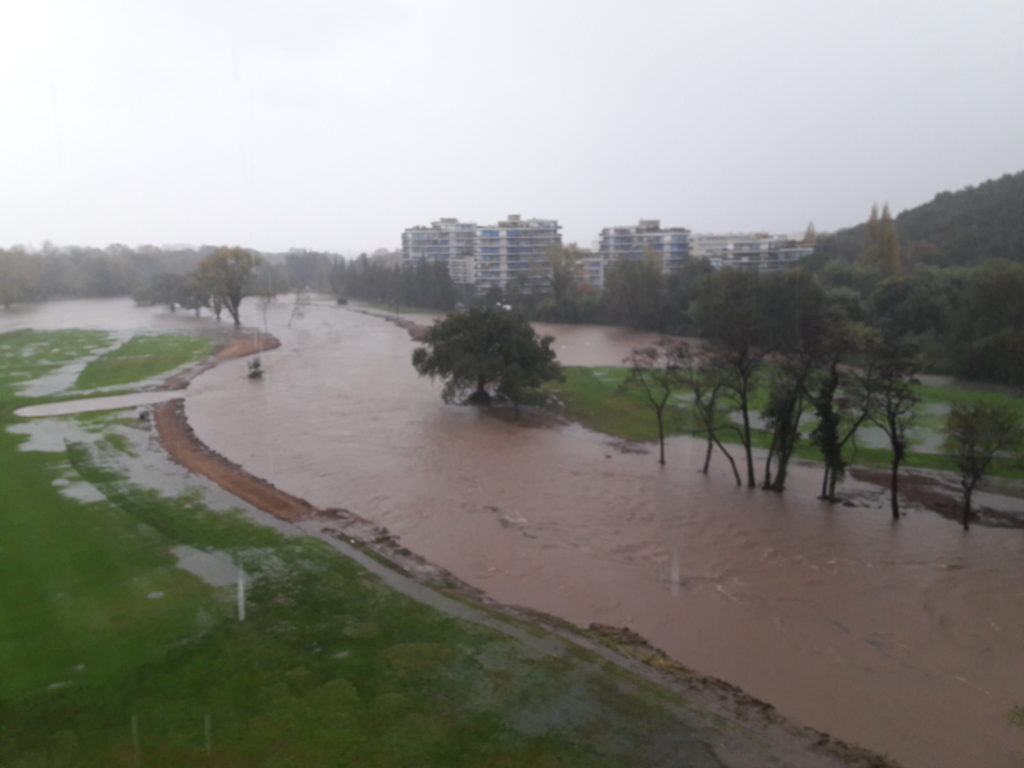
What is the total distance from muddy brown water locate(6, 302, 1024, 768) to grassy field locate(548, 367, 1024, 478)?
1.27 m

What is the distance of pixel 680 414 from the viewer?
23.0 m

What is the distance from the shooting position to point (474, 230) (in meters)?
70.6

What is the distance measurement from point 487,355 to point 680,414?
265 inches

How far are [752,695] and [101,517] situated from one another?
11394mm

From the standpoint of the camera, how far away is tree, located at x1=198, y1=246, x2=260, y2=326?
50.3 metres

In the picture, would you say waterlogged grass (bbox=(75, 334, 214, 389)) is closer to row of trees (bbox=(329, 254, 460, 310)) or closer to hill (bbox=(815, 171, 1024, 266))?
row of trees (bbox=(329, 254, 460, 310))

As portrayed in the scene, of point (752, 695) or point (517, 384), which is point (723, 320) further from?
point (752, 695)

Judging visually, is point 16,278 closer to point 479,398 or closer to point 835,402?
point 479,398

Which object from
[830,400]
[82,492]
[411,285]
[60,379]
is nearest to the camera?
[82,492]

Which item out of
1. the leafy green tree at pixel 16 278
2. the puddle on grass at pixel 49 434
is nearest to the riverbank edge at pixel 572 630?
the puddle on grass at pixel 49 434

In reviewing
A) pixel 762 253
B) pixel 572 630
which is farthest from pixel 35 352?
pixel 762 253

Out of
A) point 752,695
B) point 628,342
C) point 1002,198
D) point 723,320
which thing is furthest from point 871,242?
point 752,695

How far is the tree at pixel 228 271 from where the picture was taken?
5031 centimetres

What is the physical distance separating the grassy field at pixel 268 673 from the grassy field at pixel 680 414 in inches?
460
